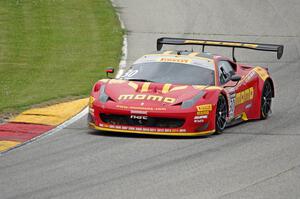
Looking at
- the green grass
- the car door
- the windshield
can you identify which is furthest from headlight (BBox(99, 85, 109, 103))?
the green grass

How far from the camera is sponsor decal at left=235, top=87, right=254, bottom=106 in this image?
15.3 m

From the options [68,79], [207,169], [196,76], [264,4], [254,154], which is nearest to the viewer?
[207,169]

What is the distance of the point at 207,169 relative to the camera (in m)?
11.6

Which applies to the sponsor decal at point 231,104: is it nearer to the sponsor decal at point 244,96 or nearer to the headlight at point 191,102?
the sponsor decal at point 244,96

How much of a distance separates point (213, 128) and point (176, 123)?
61 centimetres

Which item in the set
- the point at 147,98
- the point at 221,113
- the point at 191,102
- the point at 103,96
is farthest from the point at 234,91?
the point at 103,96

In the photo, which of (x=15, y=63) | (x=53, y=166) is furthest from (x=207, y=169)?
(x=15, y=63)

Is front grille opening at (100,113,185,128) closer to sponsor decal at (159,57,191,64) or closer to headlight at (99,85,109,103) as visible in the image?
headlight at (99,85,109,103)

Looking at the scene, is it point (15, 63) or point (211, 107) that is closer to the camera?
point (211, 107)

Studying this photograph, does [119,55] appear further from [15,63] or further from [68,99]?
[68,99]

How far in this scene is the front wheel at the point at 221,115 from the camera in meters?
14.4

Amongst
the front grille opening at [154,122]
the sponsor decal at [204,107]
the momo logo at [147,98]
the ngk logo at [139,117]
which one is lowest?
the front grille opening at [154,122]

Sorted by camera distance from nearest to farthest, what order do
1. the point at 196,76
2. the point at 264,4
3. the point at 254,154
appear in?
the point at 254,154, the point at 196,76, the point at 264,4

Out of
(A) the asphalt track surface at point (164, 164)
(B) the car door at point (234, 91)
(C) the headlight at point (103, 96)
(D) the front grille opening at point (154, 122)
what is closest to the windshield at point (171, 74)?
(B) the car door at point (234, 91)
